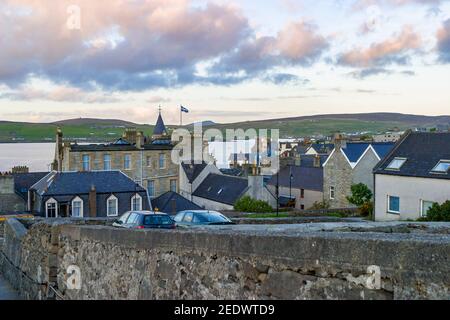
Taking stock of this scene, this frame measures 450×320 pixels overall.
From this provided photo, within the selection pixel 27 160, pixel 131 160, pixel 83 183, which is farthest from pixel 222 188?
pixel 27 160

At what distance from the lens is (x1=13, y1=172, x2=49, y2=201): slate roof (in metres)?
37.6

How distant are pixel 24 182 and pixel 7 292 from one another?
28.9 meters

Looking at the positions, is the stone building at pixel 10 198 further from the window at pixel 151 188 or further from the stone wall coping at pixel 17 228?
the stone wall coping at pixel 17 228

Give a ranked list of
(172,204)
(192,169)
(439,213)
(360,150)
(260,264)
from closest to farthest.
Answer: (260,264) → (439,213) → (172,204) → (360,150) → (192,169)

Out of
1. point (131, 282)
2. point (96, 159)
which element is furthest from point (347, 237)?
point (96, 159)

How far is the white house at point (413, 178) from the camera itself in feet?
89.1

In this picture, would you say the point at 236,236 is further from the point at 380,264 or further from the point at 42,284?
the point at 42,284

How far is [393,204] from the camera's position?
1150 inches

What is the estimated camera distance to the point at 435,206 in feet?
73.4

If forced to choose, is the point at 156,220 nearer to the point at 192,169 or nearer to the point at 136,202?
the point at 136,202

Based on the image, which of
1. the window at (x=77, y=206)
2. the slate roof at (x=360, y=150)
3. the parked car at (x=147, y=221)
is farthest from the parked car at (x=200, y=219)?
the slate roof at (x=360, y=150)

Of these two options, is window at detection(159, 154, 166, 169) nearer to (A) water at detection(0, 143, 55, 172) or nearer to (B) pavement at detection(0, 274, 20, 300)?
(A) water at detection(0, 143, 55, 172)

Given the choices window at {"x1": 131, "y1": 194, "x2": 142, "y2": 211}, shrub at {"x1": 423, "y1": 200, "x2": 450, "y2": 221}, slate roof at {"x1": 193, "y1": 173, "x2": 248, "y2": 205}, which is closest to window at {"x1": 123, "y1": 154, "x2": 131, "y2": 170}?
slate roof at {"x1": 193, "y1": 173, "x2": 248, "y2": 205}
